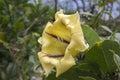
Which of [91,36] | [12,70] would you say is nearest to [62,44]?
[91,36]

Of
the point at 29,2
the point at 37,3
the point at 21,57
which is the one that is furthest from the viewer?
the point at 29,2

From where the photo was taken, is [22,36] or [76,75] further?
[22,36]

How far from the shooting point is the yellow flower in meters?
0.85

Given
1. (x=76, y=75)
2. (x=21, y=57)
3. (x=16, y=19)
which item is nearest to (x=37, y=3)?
(x=16, y=19)

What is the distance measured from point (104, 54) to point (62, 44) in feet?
0.35

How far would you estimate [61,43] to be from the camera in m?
0.92

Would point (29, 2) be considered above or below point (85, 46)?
below

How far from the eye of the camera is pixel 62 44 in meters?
0.91

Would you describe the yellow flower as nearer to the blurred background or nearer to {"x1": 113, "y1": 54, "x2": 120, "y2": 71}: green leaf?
{"x1": 113, "y1": 54, "x2": 120, "y2": 71}: green leaf

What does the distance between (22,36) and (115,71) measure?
158cm

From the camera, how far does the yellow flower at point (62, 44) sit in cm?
85

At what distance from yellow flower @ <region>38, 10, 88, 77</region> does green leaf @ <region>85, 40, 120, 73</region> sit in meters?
0.04

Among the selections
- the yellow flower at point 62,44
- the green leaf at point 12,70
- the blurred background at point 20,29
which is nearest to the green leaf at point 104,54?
the yellow flower at point 62,44

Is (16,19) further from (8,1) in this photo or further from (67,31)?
(67,31)
